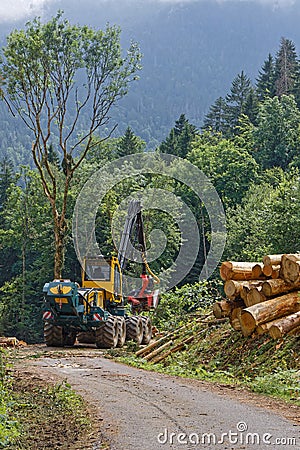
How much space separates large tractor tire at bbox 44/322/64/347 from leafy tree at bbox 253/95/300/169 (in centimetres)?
4660

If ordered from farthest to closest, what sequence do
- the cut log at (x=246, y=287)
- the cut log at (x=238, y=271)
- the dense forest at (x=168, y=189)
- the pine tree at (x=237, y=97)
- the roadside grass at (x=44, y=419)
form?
the pine tree at (x=237, y=97) < the dense forest at (x=168, y=189) < the cut log at (x=238, y=271) < the cut log at (x=246, y=287) < the roadside grass at (x=44, y=419)

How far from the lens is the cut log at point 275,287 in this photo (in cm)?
1487

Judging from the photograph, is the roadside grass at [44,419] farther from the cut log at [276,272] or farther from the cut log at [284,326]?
Result: the cut log at [276,272]

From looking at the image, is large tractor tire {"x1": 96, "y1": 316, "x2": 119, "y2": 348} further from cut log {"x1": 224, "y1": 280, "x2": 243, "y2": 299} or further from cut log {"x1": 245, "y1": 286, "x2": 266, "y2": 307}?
cut log {"x1": 245, "y1": 286, "x2": 266, "y2": 307}

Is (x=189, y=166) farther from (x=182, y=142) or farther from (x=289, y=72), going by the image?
(x=289, y=72)

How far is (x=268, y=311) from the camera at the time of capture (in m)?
14.6

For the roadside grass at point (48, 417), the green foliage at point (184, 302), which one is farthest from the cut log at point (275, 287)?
the green foliage at point (184, 302)

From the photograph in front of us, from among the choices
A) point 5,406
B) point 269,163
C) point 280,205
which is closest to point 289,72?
point 269,163

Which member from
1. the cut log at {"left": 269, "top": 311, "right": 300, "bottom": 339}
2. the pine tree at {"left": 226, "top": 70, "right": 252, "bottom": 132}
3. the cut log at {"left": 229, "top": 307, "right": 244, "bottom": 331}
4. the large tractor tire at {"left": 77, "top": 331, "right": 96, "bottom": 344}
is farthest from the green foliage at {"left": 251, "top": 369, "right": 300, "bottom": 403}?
the pine tree at {"left": 226, "top": 70, "right": 252, "bottom": 132}

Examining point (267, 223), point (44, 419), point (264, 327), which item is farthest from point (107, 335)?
point (267, 223)

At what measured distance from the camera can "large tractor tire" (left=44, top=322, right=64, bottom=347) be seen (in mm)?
23141

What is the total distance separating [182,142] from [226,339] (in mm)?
62732

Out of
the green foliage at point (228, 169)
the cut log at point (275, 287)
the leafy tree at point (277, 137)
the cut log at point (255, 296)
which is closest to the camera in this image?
the cut log at point (275, 287)

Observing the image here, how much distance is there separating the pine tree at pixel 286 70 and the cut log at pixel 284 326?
A: 73.3 m
